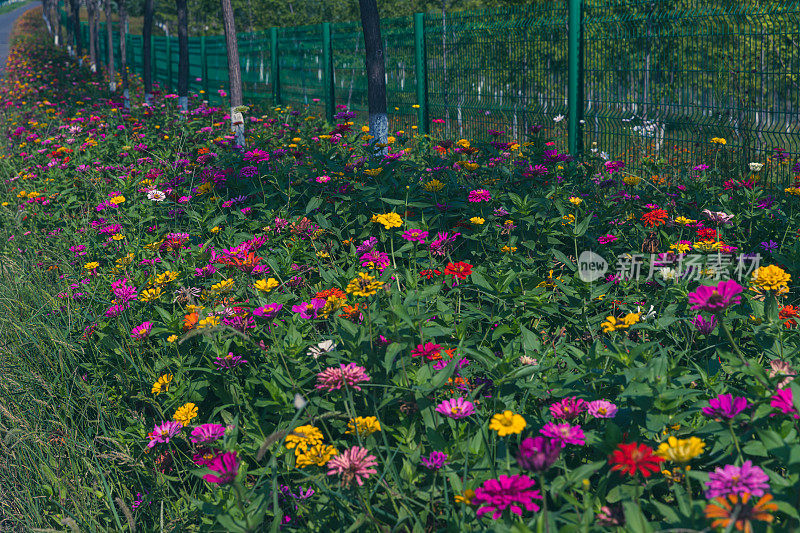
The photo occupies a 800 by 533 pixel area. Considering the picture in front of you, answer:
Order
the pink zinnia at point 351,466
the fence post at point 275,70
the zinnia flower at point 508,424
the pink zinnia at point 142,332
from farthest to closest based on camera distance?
the fence post at point 275,70 < the pink zinnia at point 142,332 < the pink zinnia at point 351,466 < the zinnia flower at point 508,424

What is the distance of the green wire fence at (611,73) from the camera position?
5512mm

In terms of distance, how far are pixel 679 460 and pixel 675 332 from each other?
5.42 feet

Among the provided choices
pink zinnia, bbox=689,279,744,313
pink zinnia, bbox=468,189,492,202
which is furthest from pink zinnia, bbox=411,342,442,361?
pink zinnia, bbox=468,189,492,202

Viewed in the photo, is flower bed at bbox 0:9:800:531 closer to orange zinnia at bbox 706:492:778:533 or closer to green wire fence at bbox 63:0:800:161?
orange zinnia at bbox 706:492:778:533

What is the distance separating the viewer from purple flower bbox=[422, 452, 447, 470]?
1848mm

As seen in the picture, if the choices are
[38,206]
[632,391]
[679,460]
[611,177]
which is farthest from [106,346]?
[611,177]

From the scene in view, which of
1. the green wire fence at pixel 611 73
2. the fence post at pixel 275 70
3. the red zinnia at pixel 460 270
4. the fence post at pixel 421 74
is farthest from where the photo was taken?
the fence post at pixel 275 70

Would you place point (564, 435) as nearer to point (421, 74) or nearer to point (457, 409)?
point (457, 409)

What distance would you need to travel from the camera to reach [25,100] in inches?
548

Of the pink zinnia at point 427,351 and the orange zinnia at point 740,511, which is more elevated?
the orange zinnia at point 740,511

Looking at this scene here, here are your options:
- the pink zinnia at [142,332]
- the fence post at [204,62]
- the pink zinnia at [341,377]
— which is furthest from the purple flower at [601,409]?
the fence post at [204,62]

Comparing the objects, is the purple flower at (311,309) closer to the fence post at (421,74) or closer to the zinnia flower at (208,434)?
the zinnia flower at (208,434)

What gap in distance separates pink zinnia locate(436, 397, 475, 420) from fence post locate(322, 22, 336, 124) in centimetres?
993

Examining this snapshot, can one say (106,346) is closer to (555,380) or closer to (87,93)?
(555,380)
